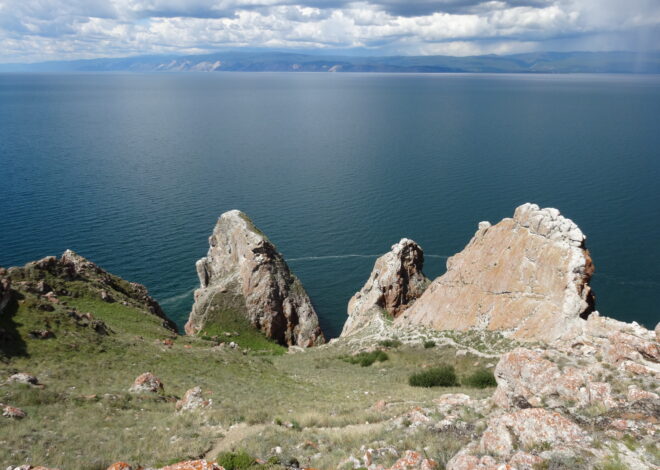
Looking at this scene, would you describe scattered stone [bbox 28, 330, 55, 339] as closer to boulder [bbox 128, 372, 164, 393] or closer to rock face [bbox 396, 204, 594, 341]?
boulder [bbox 128, 372, 164, 393]

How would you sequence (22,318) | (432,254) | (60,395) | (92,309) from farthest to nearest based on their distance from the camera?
(432,254) → (92,309) → (22,318) → (60,395)

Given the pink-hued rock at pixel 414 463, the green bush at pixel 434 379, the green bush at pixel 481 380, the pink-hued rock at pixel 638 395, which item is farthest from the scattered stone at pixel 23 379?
the pink-hued rock at pixel 638 395

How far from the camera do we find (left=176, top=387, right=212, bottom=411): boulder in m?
25.6

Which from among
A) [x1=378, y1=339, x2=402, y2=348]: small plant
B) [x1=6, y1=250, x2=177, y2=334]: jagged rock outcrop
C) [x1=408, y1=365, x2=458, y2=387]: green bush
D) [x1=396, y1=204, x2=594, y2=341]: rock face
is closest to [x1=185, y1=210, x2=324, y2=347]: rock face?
[x1=6, y1=250, x2=177, y2=334]: jagged rock outcrop

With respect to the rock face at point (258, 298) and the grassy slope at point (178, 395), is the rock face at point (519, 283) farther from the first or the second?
the rock face at point (258, 298)

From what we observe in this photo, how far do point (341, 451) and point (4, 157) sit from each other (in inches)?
6689

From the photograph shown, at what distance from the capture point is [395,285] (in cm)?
5572

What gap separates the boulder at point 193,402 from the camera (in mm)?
25641

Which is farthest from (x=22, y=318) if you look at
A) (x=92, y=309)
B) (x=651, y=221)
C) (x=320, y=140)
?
(x=320, y=140)

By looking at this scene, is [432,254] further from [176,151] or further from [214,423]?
[176,151]

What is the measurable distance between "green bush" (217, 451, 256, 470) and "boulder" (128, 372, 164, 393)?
12.8 m

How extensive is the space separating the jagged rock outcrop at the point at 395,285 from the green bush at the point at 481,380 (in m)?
22.8

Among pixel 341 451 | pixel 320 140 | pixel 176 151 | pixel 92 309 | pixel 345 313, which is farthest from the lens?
pixel 320 140

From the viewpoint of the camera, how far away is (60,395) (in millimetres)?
26562
